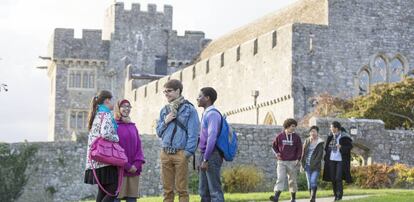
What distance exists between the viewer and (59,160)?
90.8ft

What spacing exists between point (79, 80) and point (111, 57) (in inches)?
91.3

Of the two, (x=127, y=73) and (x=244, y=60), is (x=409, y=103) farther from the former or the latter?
(x=127, y=73)

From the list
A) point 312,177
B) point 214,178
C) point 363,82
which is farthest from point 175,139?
point 363,82

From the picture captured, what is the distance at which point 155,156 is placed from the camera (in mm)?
27578

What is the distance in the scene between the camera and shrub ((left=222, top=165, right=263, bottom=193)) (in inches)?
1005

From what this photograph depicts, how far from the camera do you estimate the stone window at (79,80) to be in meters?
61.9

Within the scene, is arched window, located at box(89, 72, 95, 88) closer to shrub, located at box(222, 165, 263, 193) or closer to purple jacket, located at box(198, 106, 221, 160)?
shrub, located at box(222, 165, 263, 193)

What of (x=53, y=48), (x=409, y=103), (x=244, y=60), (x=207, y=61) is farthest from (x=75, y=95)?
(x=409, y=103)

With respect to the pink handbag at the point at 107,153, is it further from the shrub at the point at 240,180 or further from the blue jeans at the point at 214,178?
the shrub at the point at 240,180

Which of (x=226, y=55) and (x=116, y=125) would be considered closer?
(x=116, y=125)

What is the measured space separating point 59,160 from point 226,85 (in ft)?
56.7

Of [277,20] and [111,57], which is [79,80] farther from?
[277,20]

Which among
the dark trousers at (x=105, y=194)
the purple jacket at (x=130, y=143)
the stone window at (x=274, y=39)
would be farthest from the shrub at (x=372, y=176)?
the stone window at (x=274, y=39)

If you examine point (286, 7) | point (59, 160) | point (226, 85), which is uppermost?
point (286, 7)
